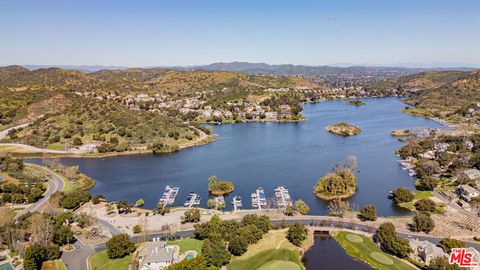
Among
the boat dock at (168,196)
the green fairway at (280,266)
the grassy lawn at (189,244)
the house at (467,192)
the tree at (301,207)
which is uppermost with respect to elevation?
the house at (467,192)

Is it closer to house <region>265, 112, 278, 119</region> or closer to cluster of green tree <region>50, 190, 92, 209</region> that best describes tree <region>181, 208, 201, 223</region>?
cluster of green tree <region>50, 190, 92, 209</region>

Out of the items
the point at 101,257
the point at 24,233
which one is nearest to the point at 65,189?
the point at 24,233

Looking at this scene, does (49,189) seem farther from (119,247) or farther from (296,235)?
(296,235)

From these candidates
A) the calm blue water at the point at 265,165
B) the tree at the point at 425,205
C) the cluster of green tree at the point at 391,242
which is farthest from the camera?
the calm blue water at the point at 265,165

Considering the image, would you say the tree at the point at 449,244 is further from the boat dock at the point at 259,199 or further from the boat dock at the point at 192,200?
the boat dock at the point at 192,200

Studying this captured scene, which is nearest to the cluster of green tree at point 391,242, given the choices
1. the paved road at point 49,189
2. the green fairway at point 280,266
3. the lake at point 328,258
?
the lake at point 328,258
